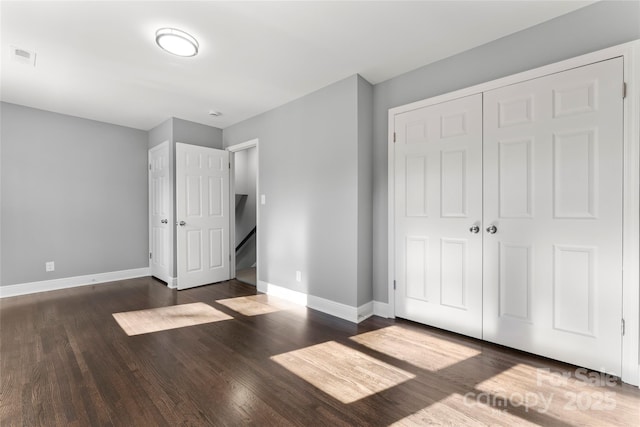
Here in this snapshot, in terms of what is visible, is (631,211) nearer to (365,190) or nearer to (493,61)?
(493,61)

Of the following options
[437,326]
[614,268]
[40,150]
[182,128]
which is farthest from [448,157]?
[40,150]

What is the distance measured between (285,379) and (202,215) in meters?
3.08

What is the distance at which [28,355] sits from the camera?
2188 millimetres

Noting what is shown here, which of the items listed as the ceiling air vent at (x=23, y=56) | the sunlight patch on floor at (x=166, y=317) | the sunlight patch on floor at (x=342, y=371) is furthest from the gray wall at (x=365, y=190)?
the ceiling air vent at (x=23, y=56)

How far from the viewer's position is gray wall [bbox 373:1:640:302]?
74.0 inches

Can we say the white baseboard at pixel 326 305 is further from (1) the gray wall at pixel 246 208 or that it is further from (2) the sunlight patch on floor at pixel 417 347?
(1) the gray wall at pixel 246 208

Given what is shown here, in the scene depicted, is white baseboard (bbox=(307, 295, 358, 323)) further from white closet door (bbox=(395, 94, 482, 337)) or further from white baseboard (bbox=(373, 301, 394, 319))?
white closet door (bbox=(395, 94, 482, 337))

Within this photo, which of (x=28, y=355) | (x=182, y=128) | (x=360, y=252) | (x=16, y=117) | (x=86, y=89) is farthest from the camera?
(x=182, y=128)

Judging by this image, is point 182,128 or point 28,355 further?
point 182,128

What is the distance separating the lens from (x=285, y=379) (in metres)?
1.88

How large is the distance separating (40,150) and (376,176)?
4.58 metres

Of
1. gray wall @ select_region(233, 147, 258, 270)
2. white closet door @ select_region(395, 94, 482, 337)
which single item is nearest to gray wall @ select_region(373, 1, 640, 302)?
white closet door @ select_region(395, 94, 482, 337)

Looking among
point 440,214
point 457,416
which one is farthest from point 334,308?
point 457,416

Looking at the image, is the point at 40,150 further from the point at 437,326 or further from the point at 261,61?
the point at 437,326
